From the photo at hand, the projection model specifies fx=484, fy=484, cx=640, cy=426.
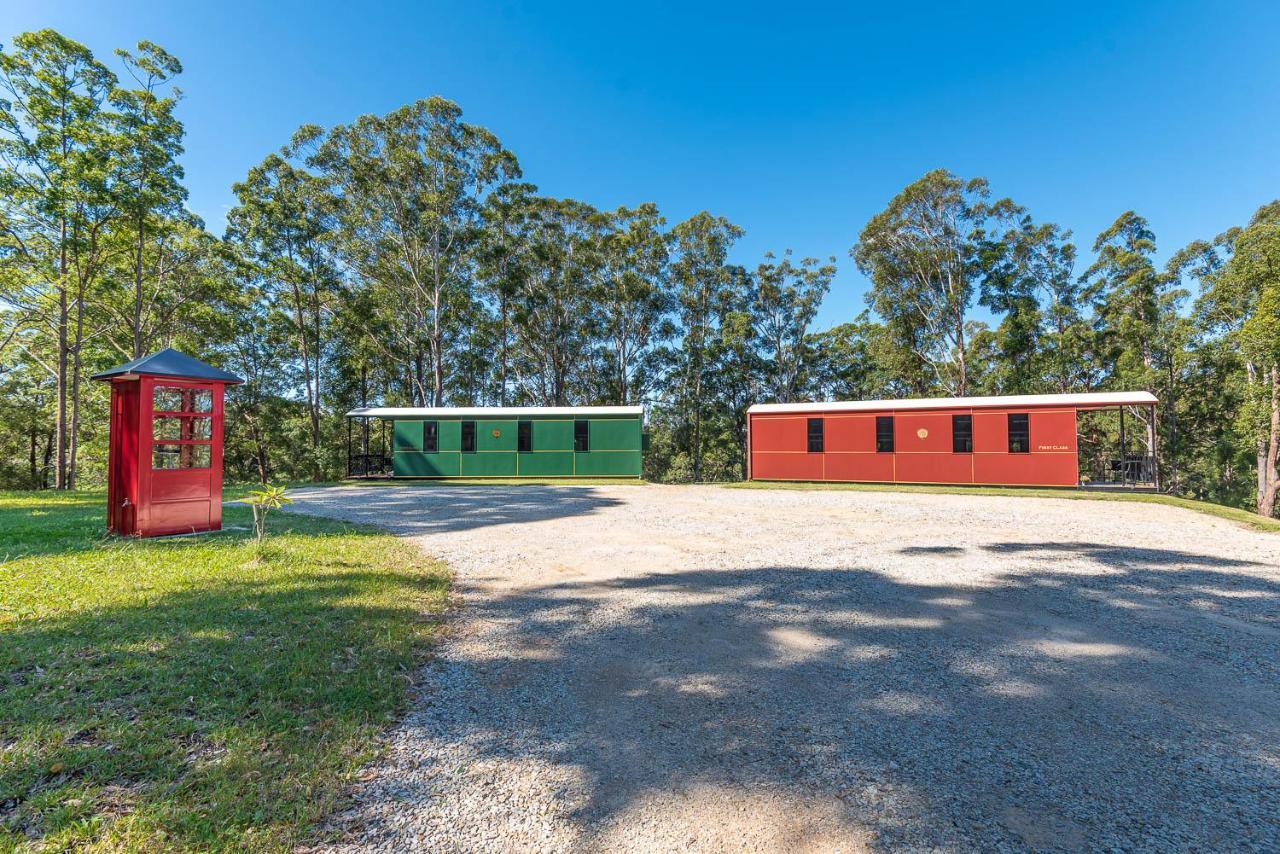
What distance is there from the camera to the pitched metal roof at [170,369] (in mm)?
6051

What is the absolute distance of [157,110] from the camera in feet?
50.0

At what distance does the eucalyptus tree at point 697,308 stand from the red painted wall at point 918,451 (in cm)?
1113

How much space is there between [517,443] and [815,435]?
33.7 feet

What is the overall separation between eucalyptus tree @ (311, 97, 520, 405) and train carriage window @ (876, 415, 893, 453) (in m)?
18.5

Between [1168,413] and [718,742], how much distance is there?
1235 inches

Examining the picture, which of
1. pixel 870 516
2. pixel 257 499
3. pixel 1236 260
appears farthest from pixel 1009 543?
pixel 1236 260

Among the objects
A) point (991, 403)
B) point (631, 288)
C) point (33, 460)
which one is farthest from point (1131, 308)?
point (33, 460)

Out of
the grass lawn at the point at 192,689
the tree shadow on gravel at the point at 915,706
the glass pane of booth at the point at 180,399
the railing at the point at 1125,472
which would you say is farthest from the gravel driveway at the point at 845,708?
the railing at the point at 1125,472

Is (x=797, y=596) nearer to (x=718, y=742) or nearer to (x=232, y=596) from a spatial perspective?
(x=718, y=742)

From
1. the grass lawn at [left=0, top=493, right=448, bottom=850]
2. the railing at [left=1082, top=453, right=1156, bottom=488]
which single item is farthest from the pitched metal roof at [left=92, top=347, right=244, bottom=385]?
the railing at [left=1082, top=453, right=1156, bottom=488]

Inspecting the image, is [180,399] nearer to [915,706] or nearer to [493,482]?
[915,706]

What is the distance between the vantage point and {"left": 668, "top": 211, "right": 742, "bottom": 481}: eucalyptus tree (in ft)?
88.3

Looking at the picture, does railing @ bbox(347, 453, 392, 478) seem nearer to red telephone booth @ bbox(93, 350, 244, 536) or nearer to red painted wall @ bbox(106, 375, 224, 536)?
red telephone booth @ bbox(93, 350, 244, 536)

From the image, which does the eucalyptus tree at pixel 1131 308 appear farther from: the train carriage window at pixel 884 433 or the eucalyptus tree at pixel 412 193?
the eucalyptus tree at pixel 412 193
